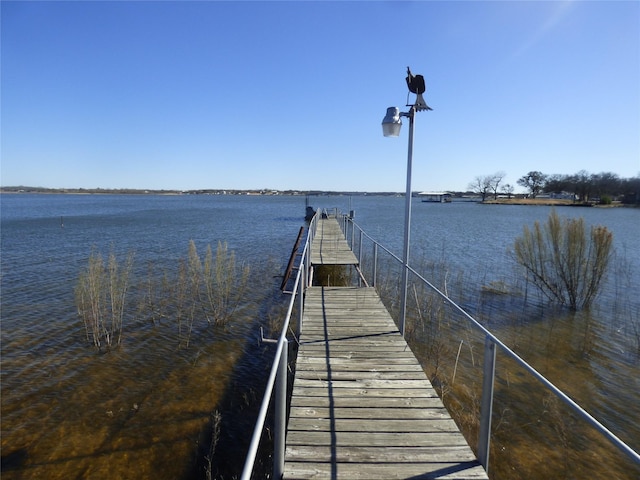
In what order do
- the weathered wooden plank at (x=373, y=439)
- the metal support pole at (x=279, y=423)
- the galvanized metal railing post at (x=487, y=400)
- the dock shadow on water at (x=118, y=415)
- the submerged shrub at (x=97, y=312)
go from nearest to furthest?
the metal support pole at (x=279, y=423) → the galvanized metal railing post at (x=487, y=400) → the weathered wooden plank at (x=373, y=439) → the dock shadow on water at (x=118, y=415) → the submerged shrub at (x=97, y=312)

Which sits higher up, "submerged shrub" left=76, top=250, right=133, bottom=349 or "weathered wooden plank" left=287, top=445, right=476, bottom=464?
"weathered wooden plank" left=287, top=445, right=476, bottom=464

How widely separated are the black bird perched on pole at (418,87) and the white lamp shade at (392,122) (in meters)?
0.31

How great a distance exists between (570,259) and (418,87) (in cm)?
829

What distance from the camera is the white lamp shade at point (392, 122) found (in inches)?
226

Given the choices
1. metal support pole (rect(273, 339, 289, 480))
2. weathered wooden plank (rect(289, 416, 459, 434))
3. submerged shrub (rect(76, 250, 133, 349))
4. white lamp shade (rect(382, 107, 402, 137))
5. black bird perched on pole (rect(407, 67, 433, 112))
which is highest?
black bird perched on pole (rect(407, 67, 433, 112))

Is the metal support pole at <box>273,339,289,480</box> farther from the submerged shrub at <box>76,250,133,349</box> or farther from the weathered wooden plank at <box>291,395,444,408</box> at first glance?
the submerged shrub at <box>76,250,133,349</box>

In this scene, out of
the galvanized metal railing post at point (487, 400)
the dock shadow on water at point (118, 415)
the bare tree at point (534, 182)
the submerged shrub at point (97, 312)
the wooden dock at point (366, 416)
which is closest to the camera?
the wooden dock at point (366, 416)

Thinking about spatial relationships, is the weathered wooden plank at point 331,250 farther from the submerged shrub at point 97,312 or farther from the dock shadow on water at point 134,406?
the submerged shrub at point 97,312

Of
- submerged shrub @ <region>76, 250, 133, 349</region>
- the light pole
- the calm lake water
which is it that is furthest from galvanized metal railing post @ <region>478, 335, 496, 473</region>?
submerged shrub @ <region>76, 250, 133, 349</region>

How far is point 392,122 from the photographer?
5.74 meters

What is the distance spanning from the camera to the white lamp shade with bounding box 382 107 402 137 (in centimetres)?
575

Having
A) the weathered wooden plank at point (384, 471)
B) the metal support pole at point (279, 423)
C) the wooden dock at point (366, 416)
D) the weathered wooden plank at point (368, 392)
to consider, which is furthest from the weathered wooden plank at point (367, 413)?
the metal support pole at point (279, 423)

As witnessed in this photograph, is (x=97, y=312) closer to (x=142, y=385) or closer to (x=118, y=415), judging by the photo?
(x=142, y=385)

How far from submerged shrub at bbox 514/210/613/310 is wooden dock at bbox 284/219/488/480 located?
8012 mm
